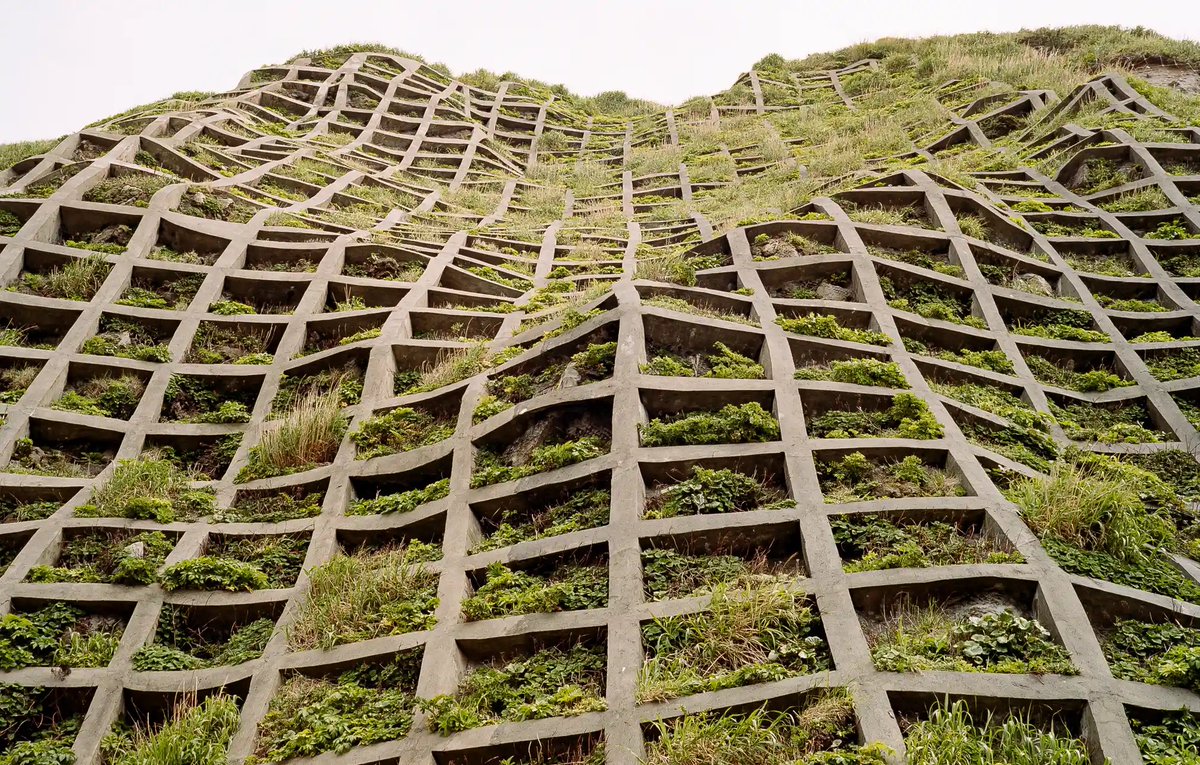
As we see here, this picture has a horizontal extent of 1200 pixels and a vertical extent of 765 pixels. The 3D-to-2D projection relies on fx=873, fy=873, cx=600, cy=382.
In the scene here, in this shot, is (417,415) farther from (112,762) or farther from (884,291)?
(884,291)

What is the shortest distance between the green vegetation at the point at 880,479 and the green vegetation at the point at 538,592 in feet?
6.87

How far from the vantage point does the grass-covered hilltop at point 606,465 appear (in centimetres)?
589

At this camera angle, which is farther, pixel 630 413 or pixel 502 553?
pixel 630 413

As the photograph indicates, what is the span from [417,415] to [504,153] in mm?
11983

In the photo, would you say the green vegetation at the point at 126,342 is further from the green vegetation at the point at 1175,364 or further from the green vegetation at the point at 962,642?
the green vegetation at the point at 1175,364

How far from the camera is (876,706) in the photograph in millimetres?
5457

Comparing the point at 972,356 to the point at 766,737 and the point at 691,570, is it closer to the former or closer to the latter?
the point at 691,570

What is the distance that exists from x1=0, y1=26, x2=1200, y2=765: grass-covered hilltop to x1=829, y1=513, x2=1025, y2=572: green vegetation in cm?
3

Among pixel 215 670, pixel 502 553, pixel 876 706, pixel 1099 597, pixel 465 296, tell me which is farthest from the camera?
pixel 465 296

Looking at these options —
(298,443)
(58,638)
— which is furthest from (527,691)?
(298,443)

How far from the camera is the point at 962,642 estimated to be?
596 centimetres

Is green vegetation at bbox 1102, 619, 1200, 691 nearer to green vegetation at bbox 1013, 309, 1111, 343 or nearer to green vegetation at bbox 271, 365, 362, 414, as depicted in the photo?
green vegetation at bbox 1013, 309, 1111, 343

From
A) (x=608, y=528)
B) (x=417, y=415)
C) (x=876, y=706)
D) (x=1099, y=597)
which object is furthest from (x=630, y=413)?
(x=1099, y=597)

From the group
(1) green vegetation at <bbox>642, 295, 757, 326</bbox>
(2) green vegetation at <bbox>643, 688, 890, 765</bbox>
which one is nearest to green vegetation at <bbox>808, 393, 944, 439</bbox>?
(1) green vegetation at <bbox>642, 295, 757, 326</bbox>
